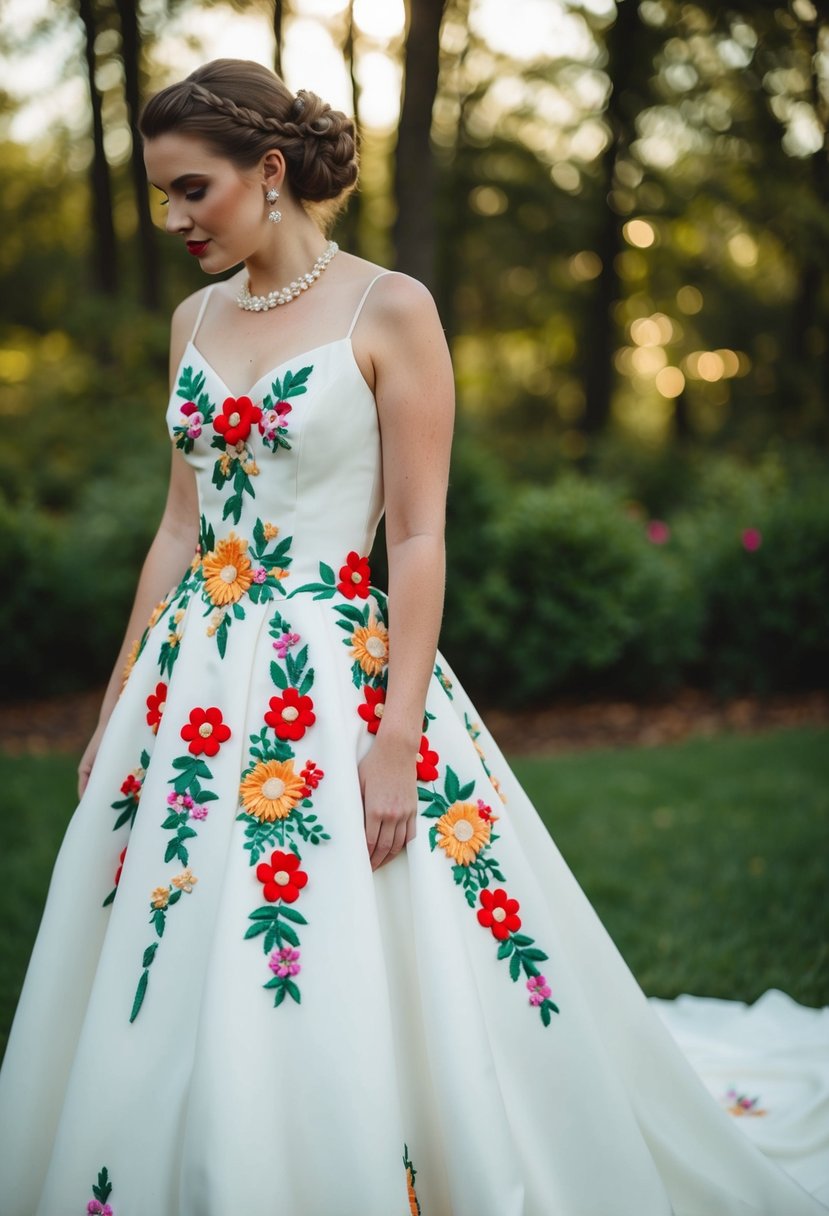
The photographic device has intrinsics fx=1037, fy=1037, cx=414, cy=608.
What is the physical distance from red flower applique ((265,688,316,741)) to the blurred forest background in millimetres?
5694

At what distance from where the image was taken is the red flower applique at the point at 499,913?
7.10 feet

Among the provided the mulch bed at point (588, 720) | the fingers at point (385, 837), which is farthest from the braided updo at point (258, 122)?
the mulch bed at point (588, 720)

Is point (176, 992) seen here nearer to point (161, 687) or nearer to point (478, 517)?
point (161, 687)

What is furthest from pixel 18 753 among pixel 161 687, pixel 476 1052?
pixel 476 1052

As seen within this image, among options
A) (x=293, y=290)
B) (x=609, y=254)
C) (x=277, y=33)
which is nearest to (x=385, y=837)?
(x=293, y=290)

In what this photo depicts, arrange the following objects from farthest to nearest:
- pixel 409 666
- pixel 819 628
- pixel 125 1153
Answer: pixel 819 628 → pixel 409 666 → pixel 125 1153

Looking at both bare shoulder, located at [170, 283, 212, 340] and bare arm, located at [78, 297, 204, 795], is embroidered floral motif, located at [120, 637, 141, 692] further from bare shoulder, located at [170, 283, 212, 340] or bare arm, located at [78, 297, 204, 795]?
bare shoulder, located at [170, 283, 212, 340]

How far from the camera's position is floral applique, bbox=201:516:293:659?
2225 mm

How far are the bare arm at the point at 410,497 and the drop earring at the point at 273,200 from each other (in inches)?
11.7

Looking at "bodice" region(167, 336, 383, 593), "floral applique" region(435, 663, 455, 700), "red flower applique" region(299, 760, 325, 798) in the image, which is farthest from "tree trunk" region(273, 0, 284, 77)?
"red flower applique" region(299, 760, 325, 798)

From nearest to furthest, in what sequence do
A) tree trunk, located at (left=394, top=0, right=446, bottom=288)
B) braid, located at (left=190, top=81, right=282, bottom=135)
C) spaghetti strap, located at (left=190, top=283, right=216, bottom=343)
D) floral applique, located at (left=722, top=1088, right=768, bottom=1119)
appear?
braid, located at (left=190, top=81, right=282, bottom=135) → spaghetti strap, located at (left=190, top=283, right=216, bottom=343) → floral applique, located at (left=722, top=1088, right=768, bottom=1119) → tree trunk, located at (left=394, top=0, right=446, bottom=288)

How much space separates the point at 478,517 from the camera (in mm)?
→ 8250

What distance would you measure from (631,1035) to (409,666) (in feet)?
3.66

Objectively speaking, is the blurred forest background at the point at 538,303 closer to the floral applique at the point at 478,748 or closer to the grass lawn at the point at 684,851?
the grass lawn at the point at 684,851
